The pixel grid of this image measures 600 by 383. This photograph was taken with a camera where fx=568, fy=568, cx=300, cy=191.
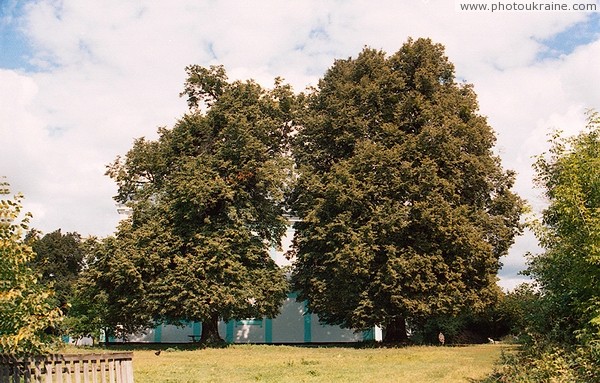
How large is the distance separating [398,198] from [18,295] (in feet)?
79.6

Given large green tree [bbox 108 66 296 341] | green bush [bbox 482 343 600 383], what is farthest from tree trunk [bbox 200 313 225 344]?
green bush [bbox 482 343 600 383]

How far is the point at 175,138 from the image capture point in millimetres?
33844

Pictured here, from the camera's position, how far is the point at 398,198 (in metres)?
30.1

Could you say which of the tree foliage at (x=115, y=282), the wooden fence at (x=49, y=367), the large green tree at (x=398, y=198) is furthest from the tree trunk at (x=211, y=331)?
the wooden fence at (x=49, y=367)

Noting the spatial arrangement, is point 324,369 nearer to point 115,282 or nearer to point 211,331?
point 211,331

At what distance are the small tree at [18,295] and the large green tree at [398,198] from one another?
70.2 ft

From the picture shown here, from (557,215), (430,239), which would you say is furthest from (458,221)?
(557,215)

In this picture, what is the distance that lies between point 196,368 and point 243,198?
1483 cm

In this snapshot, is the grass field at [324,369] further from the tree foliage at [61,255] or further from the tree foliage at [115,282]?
the tree foliage at [61,255]

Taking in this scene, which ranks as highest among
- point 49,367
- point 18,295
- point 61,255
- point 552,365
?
point 61,255

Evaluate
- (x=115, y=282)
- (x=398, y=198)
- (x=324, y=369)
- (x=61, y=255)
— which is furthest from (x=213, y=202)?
(x=61, y=255)

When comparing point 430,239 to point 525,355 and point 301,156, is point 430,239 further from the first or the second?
point 525,355

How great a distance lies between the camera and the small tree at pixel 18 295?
306 inches

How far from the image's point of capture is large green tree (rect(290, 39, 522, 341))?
94.4 ft
